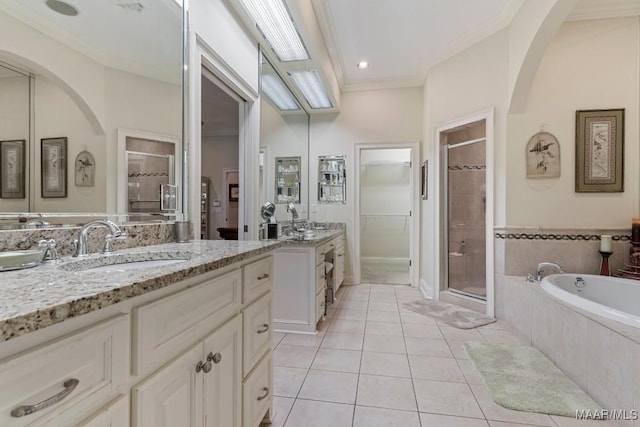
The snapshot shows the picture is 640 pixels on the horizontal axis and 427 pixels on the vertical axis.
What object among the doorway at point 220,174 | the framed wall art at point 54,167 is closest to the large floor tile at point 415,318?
the doorway at point 220,174

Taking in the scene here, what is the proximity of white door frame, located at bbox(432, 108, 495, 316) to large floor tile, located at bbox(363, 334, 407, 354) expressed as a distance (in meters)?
1.22

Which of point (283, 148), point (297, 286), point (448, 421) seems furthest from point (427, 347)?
point (283, 148)

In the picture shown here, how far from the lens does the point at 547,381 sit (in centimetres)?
191

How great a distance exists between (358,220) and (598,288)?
2651 millimetres

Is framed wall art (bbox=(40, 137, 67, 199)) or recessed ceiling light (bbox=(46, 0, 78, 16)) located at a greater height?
recessed ceiling light (bbox=(46, 0, 78, 16))

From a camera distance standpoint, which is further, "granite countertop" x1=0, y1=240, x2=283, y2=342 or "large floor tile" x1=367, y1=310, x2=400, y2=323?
"large floor tile" x1=367, y1=310, x2=400, y2=323

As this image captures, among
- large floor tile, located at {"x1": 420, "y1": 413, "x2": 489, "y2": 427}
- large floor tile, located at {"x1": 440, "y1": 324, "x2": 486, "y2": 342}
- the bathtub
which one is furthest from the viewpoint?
large floor tile, located at {"x1": 440, "y1": 324, "x2": 486, "y2": 342}

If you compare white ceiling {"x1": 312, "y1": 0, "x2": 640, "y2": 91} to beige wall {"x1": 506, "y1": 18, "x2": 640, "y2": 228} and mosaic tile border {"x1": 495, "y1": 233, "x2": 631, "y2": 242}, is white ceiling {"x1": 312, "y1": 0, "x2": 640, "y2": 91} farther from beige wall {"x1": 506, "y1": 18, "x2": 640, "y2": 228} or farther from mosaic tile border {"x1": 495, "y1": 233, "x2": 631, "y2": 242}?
mosaic tile border {"x1": 495, "y1": 233, "x2": 631, "y2": 242}

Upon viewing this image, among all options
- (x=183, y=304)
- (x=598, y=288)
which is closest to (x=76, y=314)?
(x=183, y=304)

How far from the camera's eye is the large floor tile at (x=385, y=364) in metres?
2.05

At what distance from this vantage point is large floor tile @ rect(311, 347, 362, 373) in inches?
82.7

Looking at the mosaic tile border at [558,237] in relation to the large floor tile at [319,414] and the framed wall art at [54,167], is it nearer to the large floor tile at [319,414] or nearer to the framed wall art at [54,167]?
the large floor tile at [319,414]

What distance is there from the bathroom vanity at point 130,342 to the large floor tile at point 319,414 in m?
0.41

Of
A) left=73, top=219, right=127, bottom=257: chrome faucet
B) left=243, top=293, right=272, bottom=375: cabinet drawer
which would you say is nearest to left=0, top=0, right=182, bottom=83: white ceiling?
left=73, top=219, right=127, bottom=257: chrome faucet
